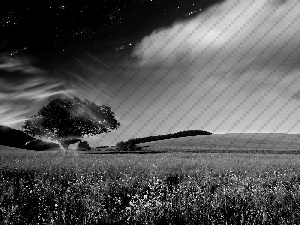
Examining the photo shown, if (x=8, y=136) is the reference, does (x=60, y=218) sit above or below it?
below

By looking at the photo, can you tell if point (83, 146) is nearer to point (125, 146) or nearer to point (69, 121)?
point (69, 121)

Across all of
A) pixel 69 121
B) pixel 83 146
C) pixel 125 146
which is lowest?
pixel 125 146

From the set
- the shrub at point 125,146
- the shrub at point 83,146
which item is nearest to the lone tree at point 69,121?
the shrub at point 83,146

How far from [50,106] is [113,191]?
48.2 meters

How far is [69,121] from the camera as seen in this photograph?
2064 inches

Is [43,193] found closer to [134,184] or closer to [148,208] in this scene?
[134,184]

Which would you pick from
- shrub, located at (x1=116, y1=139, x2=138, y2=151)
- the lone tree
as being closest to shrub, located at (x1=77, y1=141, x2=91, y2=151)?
the lone tree

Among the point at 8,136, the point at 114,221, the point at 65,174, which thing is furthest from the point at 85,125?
the point at 114,221

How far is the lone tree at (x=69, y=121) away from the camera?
2062 inches

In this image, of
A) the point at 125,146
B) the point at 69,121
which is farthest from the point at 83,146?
the point at 125,146

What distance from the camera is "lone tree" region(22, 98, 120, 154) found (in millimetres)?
52375

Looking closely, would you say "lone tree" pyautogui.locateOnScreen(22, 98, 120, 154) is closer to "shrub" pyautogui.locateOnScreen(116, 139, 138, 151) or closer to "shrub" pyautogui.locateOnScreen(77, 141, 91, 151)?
"shrub" pyautogui.locateOnScreen(77, 141, 91, 151)

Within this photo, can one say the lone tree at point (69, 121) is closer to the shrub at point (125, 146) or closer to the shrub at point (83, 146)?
the shrub at point (83, 146)

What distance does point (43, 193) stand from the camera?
7.66 metres
